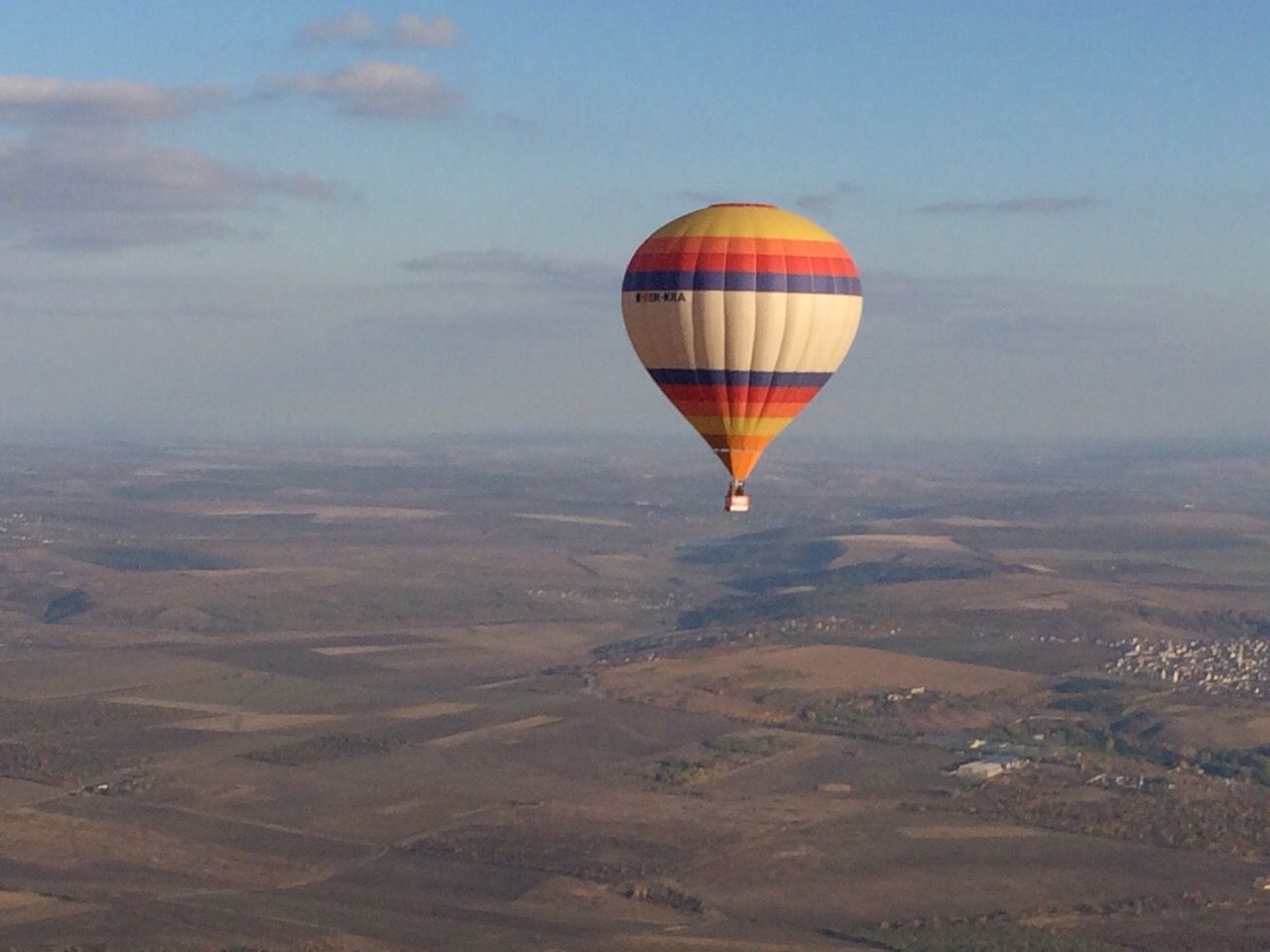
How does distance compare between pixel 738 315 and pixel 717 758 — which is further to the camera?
pixel 717 758

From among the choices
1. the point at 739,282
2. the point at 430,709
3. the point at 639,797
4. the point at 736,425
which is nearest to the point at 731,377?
the point at 736,425

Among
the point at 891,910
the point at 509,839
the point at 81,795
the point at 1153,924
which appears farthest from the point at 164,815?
the point at 1153,924

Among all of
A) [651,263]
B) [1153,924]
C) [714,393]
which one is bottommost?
[1153,924]

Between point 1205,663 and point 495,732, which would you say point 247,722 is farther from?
point 1205,663

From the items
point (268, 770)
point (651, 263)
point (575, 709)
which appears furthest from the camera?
point (575, 709)

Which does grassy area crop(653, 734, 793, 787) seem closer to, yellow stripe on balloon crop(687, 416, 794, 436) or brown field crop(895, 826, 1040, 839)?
brown field crop(895, 826, 1040, 839)

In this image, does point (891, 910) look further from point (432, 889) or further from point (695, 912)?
point (432, 889)
